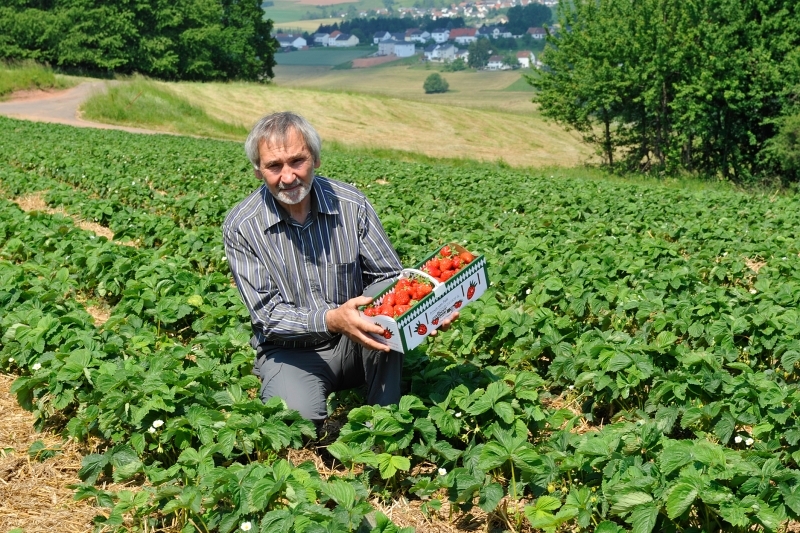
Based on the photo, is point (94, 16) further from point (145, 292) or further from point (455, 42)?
point (455, 42)

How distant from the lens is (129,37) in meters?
54.6

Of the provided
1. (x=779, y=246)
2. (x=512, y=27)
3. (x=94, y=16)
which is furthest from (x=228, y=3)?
(x=512, y=27)

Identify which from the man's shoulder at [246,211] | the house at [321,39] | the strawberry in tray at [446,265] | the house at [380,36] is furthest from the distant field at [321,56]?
the strawberry in tray at [446,265]

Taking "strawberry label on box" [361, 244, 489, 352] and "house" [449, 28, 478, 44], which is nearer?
"strawberry label on box" [361, 244, 489, 352]

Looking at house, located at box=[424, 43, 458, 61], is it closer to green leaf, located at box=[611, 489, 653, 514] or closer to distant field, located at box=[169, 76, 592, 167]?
distant field, located at box=[169, 76, 592, 167]

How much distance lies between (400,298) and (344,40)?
182 m

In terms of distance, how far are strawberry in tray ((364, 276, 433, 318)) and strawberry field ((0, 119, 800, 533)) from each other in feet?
1.57

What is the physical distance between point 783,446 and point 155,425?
309 cm

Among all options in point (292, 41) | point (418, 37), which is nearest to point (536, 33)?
point (418, 37)

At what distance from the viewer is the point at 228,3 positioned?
218 ft

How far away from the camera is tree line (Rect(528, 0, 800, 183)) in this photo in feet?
82.1

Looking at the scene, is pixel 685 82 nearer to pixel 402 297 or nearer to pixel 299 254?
pixel 299 254

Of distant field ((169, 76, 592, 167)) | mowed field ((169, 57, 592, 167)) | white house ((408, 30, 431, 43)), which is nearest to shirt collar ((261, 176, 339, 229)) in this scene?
mowed field ((169, 57, 592, 167))

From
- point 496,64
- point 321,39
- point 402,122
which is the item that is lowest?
point 496,64
